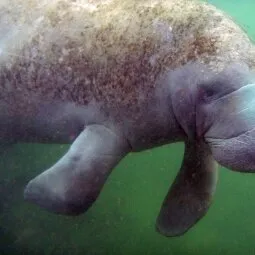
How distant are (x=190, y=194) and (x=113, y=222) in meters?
2.69

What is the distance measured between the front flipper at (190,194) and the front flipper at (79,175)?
106cm

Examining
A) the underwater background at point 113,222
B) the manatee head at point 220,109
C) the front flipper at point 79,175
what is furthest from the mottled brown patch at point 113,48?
the underwater background at point 113,222

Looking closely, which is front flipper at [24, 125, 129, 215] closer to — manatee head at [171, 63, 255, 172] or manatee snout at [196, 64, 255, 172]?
manatee head at [171, 63, 255, 172]

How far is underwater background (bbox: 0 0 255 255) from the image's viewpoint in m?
6.39

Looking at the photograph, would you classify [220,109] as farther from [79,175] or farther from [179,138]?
[79,175]

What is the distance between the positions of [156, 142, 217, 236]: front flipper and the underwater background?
60.5 inches

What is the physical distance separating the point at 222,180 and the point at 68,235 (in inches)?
162

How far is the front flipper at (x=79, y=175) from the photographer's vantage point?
150 inches

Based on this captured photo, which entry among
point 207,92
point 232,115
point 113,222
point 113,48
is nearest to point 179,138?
point 207,92

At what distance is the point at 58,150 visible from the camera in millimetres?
6891

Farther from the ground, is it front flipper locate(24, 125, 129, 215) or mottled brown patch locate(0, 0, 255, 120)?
mottled brown patch locate(0, 0, 255, 120)

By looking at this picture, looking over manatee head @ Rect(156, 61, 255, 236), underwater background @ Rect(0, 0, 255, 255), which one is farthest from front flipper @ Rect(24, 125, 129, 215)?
underwater background @ Rect(0, 0, 255, 255)

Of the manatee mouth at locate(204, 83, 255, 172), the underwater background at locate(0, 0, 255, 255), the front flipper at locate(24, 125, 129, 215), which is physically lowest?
the underwater background at locate(0, 0, 255, 255)

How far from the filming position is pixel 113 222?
718cm
